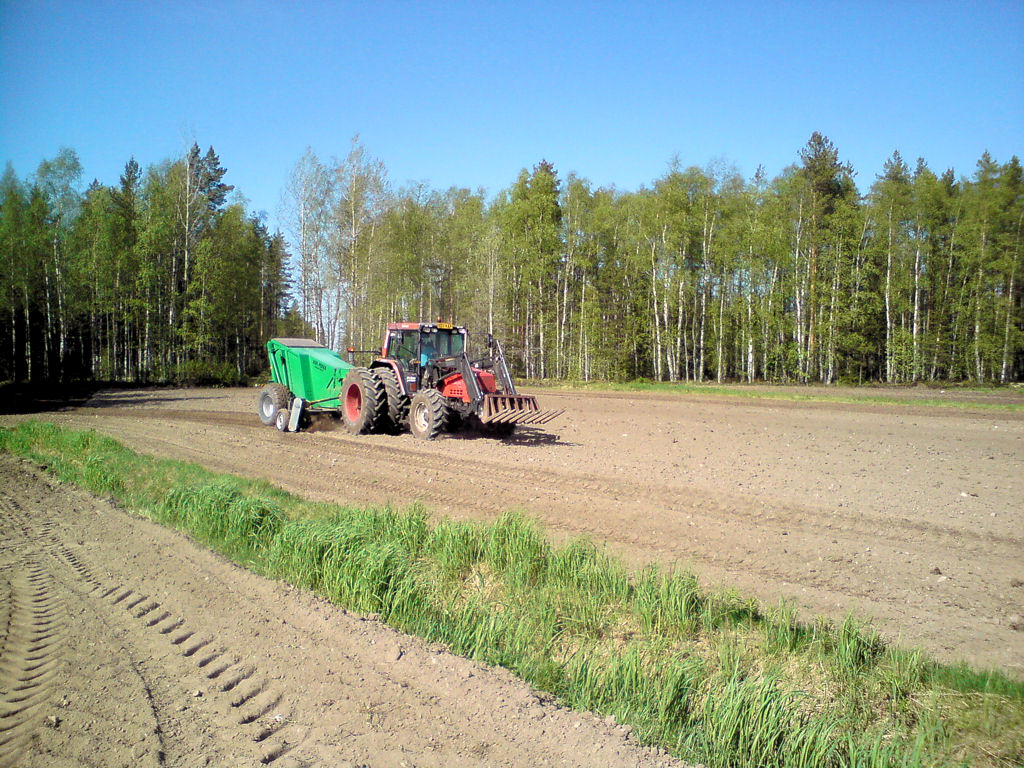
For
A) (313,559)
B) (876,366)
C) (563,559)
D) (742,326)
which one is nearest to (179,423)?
(313,559)

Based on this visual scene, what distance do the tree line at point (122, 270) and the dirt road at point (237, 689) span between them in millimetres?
31932

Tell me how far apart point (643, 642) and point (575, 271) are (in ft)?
123

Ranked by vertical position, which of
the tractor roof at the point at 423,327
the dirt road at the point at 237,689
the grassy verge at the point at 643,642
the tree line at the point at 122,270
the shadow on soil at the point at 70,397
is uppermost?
the tree line at the point at 122,270

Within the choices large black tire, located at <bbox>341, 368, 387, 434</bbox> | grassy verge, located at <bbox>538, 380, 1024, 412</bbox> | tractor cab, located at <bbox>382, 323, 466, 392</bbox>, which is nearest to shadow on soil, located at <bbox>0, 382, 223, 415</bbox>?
large black tire, located at <bbox>341, 368, 387, 434</bbox>

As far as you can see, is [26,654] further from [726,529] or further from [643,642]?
[726,529]

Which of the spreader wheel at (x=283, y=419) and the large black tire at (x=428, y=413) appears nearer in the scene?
the large black tire at (x=428, y=413)

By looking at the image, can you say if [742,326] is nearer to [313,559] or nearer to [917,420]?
[917,420]

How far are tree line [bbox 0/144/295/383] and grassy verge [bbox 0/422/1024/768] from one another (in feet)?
102

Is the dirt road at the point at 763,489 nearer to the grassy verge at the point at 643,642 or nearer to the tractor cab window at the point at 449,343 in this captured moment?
the grassy verge at the point at 643,642

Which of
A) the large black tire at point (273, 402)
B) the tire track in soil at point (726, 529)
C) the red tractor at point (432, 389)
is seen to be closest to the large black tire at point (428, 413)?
the red tractor at point (432, 389)

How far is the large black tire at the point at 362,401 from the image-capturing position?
45.7ft

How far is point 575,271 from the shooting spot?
1592 inches

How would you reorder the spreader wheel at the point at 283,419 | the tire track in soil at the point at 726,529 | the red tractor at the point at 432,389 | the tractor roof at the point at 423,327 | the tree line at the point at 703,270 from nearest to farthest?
the tire track in soil at the point at 726,529
the red tractor at the point at 432,389
the tractor roof at the point at 423,327
the spreader wheel at the point at 283,419
the tree line at the point at 703,270

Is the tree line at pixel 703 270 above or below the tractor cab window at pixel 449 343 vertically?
above
